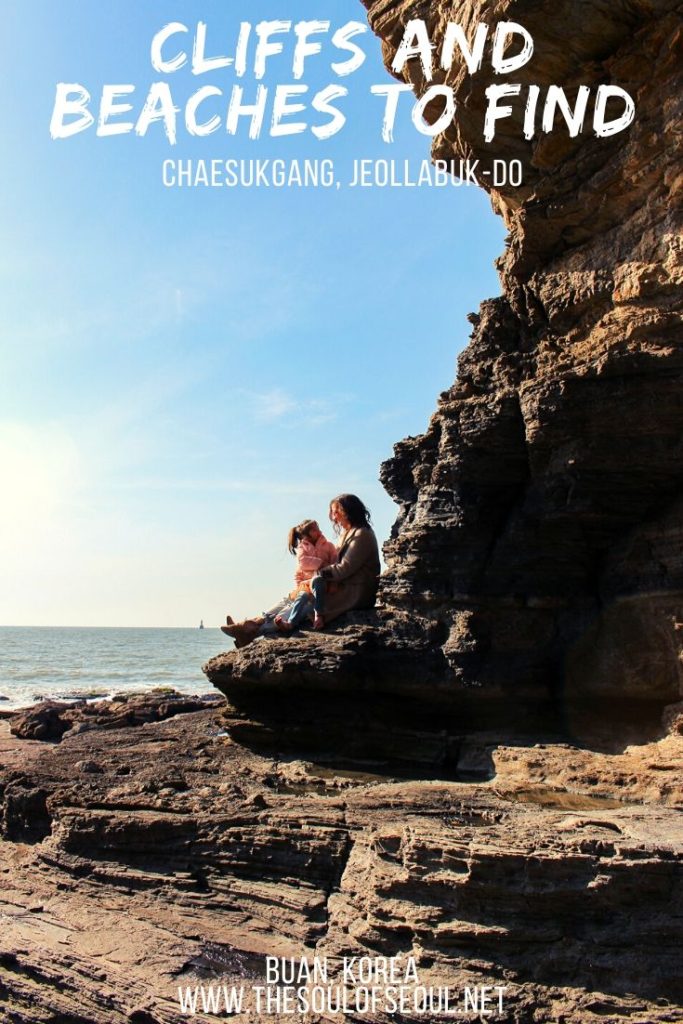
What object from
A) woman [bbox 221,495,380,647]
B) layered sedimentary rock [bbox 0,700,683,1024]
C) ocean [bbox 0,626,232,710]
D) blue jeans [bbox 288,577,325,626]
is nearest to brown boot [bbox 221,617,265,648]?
woman [bbox 221,495,380,647]

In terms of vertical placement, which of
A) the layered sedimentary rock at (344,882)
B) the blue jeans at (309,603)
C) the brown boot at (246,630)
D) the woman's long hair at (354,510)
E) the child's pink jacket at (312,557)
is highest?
the woman's long hair at (354,510)

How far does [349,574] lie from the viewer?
9688 millimetres

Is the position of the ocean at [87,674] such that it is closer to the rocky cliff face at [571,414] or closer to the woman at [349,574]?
the woman at [349,574]

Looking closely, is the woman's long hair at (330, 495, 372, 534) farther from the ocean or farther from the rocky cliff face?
the ocean

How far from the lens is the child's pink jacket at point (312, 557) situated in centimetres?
988

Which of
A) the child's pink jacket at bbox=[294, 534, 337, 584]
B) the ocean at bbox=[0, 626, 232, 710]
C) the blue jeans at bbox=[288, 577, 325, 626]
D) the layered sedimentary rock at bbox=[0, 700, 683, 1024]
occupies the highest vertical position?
the child's pink jacket at bbox=[294, 534, 337, 584]

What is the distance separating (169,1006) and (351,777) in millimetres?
2953

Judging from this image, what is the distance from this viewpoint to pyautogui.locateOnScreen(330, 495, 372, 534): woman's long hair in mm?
10148

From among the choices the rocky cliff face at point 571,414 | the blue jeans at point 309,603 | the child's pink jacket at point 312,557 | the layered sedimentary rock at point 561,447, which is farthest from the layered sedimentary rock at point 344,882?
the child's pink jacket at point 312,557

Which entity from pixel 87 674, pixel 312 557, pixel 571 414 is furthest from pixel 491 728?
pixel 87 674

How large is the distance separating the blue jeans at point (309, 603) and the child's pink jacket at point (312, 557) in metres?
0.27

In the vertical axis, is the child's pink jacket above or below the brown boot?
above

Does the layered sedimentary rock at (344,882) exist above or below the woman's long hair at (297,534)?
below

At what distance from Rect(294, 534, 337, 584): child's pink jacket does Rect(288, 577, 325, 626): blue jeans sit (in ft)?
0.89
